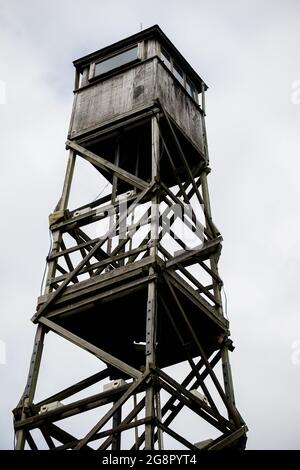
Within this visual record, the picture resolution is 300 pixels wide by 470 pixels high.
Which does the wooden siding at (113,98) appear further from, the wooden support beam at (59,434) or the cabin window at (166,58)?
the wooden support beam at (59,434)

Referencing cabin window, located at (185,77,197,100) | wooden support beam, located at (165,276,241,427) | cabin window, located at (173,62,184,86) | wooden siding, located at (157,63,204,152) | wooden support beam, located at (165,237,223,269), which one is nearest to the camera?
wooden support beam, located at (165,276,241,427)

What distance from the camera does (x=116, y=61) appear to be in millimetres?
16625

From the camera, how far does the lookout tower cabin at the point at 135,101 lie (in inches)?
601

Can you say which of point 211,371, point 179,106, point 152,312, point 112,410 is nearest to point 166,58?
point 179,106

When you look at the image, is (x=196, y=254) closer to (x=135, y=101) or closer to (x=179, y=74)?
(x=135, y=101)

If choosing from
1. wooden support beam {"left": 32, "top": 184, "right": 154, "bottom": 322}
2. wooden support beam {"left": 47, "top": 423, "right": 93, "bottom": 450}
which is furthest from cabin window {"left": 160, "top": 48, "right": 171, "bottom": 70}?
wooden support beam {"left": 47, "top": 423, "right": 93, "bottom": 450}

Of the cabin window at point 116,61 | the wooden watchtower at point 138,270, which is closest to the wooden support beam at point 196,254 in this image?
the wooden watchtower at point 138,270

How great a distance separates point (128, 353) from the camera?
14.1 m

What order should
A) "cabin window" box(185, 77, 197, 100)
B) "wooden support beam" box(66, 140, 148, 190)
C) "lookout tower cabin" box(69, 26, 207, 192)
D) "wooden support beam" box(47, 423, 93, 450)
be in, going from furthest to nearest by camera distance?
"cabin window" box(185, 77, 197, 100) → "lookout tower cabin" box(69, 26, 207, 192) → "wooden support beam" box(66, 140, 148, 190) → "wooden support beam" box(47, 423, 93, 450)

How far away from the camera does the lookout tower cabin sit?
50.1ft

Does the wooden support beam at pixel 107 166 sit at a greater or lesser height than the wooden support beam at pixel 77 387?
greater

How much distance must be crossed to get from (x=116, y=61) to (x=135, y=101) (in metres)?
1.88

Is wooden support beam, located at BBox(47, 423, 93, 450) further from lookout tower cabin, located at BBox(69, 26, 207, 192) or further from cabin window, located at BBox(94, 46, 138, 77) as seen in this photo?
cabin window, located at BBox(94, 46, 138, 77)
